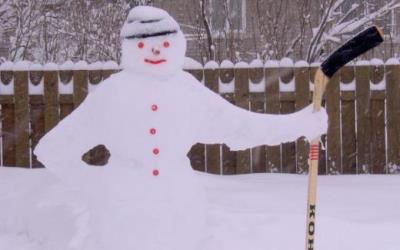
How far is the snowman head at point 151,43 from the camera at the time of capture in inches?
132

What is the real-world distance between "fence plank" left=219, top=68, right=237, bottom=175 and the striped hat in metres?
3.20

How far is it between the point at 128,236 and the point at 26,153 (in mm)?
3756

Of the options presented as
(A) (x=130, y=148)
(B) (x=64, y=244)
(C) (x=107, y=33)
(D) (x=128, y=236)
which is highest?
(C) (x=107, y=33)

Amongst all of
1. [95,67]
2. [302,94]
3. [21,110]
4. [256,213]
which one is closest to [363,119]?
[302,94]

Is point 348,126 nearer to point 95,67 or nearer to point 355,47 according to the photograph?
point 95,67

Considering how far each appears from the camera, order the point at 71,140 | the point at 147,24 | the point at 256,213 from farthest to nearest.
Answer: the point at 256,213 → the point at 71,140 → the point at 147,24

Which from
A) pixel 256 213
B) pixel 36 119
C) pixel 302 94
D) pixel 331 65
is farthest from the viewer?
pixel 36 119

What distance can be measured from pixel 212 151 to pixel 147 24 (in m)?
3.39

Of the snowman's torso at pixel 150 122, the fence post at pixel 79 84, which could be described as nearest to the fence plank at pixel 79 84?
the fence post at pixel 79 84

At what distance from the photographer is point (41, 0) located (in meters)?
9.89

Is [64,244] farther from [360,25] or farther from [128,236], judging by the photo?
[360,25]

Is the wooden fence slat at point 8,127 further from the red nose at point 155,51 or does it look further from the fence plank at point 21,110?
the red nose at point 155,51

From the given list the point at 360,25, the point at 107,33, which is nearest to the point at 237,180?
the point at 107,33

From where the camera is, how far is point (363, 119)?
6.61 metres
